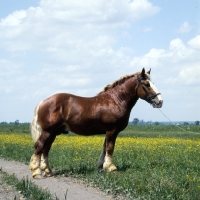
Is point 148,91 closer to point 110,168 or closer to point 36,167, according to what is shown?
point 110,168

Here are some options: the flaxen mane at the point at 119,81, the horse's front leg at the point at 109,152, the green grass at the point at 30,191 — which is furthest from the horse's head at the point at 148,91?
the green grass at the point at 30,191

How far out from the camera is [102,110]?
1054cm

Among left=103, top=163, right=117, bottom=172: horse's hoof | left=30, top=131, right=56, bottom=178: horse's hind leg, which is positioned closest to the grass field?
left=103, top=163, right=117, bottom=172: horse's hoof

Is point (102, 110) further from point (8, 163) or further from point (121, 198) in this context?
point (8, 163)

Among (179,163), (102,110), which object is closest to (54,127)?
(102,110)

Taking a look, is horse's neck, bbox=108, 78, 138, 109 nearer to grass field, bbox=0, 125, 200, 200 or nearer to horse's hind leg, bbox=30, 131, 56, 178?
grass field, bbox=0, 125, 200, 200

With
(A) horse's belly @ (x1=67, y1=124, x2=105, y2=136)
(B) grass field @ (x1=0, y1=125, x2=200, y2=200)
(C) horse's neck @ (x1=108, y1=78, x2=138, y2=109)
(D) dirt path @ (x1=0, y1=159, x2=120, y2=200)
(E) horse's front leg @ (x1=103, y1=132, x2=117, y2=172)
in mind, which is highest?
(C) horse's neck @ (x1=108, y1=78, x2=138, y2=109)

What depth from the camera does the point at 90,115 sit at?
10.6 metres

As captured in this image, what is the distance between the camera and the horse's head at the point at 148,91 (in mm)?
10133

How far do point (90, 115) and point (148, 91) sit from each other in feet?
5.50

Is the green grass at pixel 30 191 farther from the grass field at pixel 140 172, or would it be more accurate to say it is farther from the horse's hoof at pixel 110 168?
the horse's hoof at pixel 110 168

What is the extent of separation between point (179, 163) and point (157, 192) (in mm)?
4316

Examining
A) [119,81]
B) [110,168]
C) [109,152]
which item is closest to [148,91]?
[119,81]

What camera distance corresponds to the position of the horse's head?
10133mm
